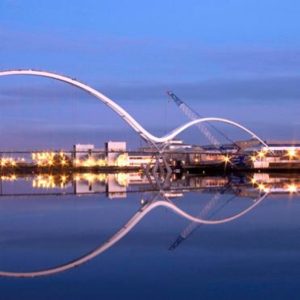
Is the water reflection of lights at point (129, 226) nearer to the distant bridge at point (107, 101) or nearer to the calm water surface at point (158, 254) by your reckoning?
the calm water surface at point (158, 254)

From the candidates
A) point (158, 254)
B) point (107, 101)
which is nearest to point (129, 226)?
point (158, 254)

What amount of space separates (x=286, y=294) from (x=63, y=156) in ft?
426

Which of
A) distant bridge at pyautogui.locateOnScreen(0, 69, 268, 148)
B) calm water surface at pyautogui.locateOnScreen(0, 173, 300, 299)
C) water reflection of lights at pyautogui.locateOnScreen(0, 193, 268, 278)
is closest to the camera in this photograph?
calm water surface at pyautogui.locateOnScreen(0, 173, 300, 299)

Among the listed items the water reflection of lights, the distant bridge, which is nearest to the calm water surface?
the water reflection of lights

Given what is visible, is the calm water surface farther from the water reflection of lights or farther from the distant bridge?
the distant bridge

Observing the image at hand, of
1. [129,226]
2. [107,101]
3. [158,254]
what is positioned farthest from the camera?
[107,101]

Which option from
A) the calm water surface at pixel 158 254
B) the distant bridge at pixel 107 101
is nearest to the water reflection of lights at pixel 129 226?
the calm water surface at pixel 158 254

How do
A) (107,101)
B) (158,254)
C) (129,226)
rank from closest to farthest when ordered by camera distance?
(158,254) < (129,226) < (107,101)

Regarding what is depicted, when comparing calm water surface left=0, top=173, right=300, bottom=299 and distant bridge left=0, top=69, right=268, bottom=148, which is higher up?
distant bridge left=0, top=69, right=268, bottom=148

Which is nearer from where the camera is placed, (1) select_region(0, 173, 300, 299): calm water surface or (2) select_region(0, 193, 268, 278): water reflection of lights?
(1) select_region(0, 173, 300, 299): calm water surface

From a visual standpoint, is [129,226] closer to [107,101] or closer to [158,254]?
[158,254]

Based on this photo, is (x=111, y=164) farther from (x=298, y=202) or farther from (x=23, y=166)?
(x=298, y=202)

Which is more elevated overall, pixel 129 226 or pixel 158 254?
pixel 129 226

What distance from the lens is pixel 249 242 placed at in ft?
57.8
